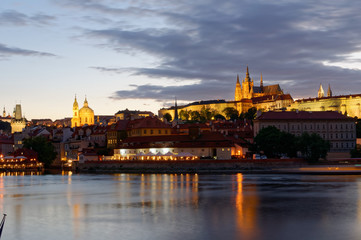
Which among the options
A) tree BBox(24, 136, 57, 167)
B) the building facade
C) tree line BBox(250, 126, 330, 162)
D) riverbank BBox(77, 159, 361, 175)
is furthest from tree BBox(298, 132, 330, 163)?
tree BBox(24, 136, 57, 167)

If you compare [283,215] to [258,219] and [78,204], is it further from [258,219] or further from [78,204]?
[78,204]

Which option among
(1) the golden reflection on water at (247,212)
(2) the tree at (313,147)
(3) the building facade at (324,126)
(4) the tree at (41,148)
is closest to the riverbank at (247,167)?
(2) the tree at (313,147)

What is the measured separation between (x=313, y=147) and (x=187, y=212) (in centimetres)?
5188

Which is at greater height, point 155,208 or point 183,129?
point 183,129

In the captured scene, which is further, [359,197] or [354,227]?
[359,197]

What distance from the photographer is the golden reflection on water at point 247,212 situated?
2820 centimetres

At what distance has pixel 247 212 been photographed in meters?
35.1

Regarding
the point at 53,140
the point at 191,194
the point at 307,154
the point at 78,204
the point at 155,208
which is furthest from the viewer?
the point at 53,140

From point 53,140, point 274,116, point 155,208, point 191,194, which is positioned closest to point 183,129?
point 274,116

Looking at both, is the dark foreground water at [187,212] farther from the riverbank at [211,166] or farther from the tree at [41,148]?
the tree at [41,148]

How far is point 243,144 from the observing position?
9812 cm

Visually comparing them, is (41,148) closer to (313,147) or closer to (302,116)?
(302,116)

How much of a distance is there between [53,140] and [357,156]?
238 ft

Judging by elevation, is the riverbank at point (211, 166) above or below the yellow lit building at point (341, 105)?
below
